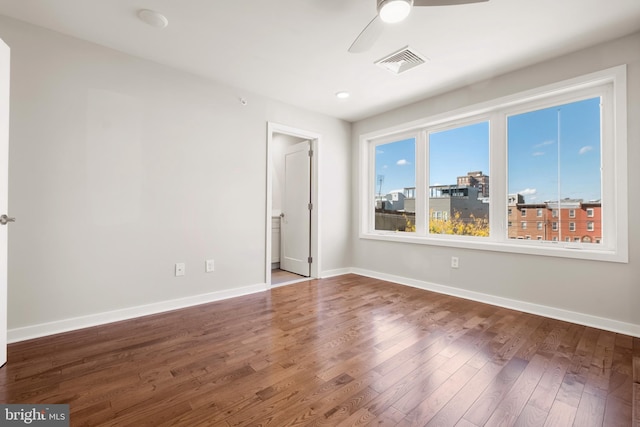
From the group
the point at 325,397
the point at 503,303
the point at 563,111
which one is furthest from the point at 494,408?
the point at 563,111

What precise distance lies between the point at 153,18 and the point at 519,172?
3677mm

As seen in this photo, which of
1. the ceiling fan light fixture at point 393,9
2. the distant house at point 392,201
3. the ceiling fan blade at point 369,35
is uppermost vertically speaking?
the ceiling fan light fixture at point 393,9

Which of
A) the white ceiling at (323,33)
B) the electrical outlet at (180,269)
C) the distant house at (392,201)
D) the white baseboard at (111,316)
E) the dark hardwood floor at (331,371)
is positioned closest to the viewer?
the dark hardwood floor at (331,371)

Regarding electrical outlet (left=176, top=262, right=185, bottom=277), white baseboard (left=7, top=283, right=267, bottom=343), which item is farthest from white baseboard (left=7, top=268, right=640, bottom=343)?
electrical outlet (left=176, top=262, right=185, bottom=277)

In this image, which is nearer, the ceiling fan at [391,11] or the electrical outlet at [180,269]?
the ceiling fan at [391,11]

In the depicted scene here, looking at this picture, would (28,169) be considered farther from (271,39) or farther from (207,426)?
(207,426)

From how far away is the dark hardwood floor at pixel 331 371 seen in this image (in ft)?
4.75

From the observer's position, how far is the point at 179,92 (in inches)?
118

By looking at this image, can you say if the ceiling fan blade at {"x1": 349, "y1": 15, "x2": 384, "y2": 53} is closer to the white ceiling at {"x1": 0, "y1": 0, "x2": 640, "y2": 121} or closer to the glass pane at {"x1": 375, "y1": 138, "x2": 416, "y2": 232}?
the white ceiling at {"x1": 0, "y1": 0, "x2": 640, "y2": 121}

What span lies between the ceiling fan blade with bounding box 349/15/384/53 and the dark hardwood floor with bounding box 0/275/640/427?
2199 mm

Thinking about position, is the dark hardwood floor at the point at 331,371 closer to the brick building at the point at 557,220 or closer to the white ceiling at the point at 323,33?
the brick building at the point at 557,220

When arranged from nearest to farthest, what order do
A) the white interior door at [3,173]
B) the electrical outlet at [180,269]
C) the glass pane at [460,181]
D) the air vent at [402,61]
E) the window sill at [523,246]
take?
the white interior door at [3,173], the window sill at [523,246], the air vent at [402,61], the electrical outlet at [180,269], the glass pane at [460,181]

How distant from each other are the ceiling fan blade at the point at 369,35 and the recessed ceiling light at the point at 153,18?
1.46 metres

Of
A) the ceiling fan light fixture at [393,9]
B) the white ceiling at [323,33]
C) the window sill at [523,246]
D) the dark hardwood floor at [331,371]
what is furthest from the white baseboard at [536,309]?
the ceiling fan light fixture at [393,9]
